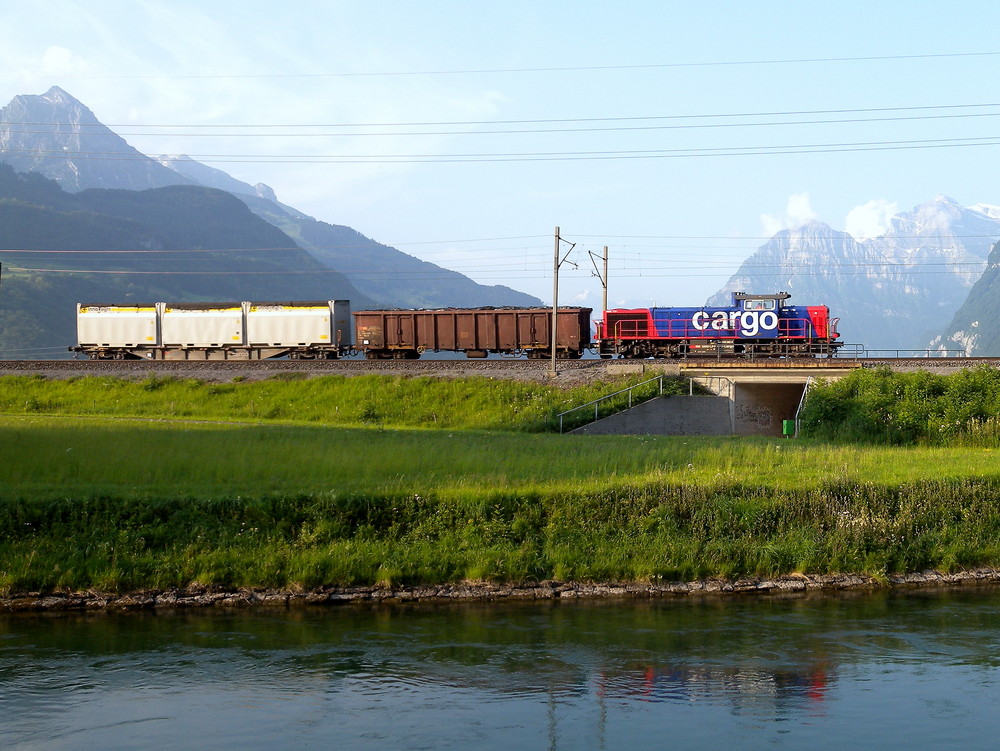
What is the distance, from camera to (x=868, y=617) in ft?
70.1

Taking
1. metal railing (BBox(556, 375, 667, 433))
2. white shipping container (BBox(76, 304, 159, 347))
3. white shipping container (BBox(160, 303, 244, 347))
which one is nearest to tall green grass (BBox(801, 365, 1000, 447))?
metal railing (BBox(556, 375, 667, 433))

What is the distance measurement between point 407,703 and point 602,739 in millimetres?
3355

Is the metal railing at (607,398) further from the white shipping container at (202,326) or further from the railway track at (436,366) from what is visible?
the white shipping container at (202,326)

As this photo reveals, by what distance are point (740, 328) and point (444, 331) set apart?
60.5 ft

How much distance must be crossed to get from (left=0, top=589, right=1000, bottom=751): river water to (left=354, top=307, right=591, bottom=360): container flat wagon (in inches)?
1543

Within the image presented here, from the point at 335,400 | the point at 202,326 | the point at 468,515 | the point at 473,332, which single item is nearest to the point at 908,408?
the point at 468,515

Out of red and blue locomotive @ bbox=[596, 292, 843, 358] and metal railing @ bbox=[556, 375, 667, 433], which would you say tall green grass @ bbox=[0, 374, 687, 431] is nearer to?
metal railing @ bbox=[556, 375, 667, 433]

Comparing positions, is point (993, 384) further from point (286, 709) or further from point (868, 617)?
point (286, 709)

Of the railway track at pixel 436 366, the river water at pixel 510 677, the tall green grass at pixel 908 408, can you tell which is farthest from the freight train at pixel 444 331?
the river water at pixel 510 677

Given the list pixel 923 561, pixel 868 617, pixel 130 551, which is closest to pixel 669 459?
pixel 923 561

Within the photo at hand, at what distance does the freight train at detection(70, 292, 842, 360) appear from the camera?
192ft

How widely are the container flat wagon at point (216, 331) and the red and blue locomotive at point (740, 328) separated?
19844mm

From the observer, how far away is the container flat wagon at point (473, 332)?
60.9 meters

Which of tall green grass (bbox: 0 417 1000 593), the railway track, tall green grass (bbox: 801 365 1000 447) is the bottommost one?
tall green grass (bbox: 0 417 1000 593)
